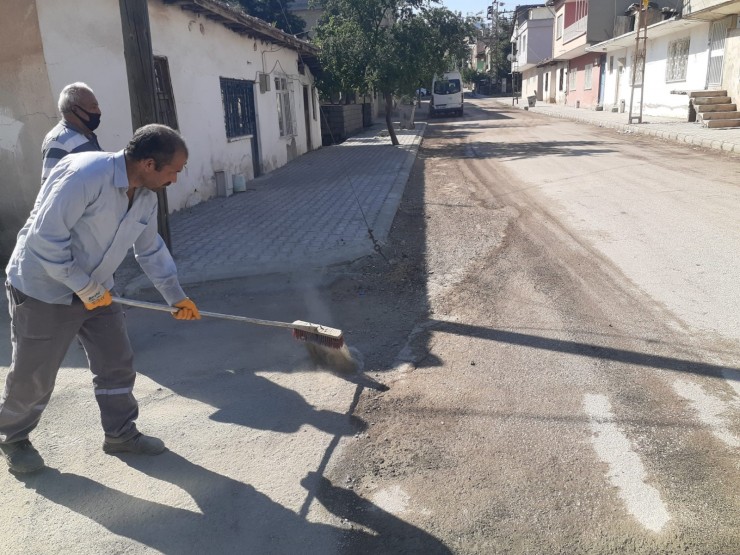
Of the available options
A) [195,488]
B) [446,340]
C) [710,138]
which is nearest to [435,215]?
[446,340]

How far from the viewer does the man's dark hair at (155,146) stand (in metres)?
2.76

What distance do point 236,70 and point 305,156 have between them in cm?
579

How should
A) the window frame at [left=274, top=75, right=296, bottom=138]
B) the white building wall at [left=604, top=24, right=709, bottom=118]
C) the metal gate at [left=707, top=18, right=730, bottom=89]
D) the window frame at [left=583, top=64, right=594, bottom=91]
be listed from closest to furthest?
the window frame at [left=274, top=75, right=296, bottom=138]
the metal gate at [left=707, top=18, right=730, bottom=89]
the white building wall at [left=604, top=24, right=709, bottom=118]
the window frame at [left=583, top=64, right=594, bottom=91]

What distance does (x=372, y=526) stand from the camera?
109 inches

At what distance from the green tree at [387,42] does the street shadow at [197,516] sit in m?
15.5

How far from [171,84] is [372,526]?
28.1 feet

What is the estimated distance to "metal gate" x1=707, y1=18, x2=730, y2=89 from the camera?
20188mm

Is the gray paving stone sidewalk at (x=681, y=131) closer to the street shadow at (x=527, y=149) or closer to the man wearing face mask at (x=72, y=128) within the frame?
the street shadow at (x=527, y=149)

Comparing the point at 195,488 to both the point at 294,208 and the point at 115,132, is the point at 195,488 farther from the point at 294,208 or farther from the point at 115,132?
the point at 294,208

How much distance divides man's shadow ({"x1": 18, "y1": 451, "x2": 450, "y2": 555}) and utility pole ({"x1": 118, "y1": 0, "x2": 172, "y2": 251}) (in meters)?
3.57

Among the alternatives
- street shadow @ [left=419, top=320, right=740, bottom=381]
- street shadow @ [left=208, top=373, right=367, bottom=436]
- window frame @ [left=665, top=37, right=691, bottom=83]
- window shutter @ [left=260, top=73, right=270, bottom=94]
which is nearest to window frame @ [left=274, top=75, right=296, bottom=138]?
window shutter @ [left=260, top=73, right=270, bottom=94]

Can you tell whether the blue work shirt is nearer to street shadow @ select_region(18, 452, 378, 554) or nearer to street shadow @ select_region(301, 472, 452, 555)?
street shadow @ select_region(18, 452, 378, 554)

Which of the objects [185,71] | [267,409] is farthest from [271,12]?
[267,409]

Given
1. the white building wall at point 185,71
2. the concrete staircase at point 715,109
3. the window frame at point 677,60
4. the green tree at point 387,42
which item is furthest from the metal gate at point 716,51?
the white building wall at point 185,71
